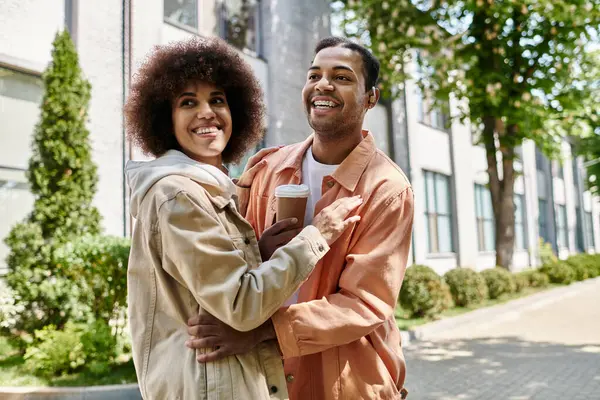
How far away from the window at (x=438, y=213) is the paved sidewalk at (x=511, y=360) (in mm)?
7082

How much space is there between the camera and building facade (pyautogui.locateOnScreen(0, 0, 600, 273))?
873cm

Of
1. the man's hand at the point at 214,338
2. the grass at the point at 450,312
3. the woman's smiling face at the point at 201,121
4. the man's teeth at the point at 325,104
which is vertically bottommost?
the grass at the point at 450,312

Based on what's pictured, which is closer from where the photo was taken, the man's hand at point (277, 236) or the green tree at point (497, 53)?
the man's hand at point (277, 236)

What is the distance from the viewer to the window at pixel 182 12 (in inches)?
458

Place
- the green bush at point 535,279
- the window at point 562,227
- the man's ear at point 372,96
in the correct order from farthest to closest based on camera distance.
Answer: the window at point 562,227 → the green bush at point 535,279 → the man's ear at point 372,96

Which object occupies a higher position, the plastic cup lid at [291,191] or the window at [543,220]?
the window at [543,220]

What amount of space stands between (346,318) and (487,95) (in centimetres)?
1385

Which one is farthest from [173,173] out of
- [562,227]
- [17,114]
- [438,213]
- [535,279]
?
[562,227]

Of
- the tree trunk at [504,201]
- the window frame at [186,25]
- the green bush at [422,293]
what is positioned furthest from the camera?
the tree trunk at [504,201]

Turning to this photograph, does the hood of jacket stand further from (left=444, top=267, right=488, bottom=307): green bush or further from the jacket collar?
(left=444, top=267, right=488, bottom=307): green bush

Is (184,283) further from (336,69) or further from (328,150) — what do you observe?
→ (336,69)

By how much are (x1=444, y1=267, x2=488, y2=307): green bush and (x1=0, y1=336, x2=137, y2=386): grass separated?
9722 millimetres

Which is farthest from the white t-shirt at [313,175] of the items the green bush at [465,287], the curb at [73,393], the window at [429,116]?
the window at [429,116]

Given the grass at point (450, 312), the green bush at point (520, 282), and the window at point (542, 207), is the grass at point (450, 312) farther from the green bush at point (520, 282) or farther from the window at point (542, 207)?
the window at point (542, 207)
